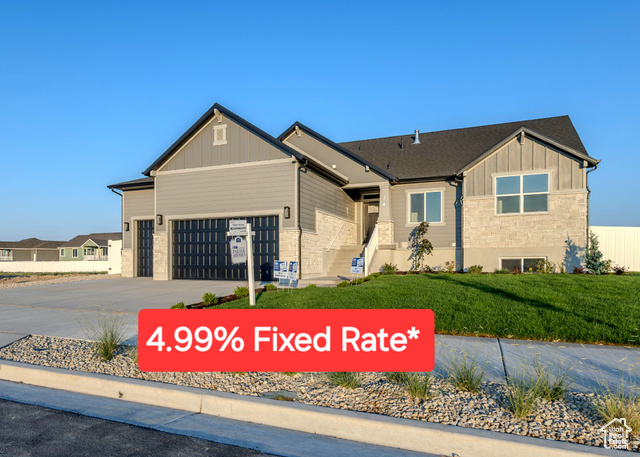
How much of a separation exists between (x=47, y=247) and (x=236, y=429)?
262 feet

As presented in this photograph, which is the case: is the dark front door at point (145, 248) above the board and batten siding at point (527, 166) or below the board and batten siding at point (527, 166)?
below

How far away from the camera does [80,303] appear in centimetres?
1246

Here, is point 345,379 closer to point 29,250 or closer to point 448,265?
point 448,265

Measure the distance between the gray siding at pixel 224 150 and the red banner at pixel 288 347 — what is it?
35.5ft

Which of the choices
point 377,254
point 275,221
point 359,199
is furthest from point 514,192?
point 275,221


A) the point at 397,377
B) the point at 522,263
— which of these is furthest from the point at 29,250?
the point at 397,377

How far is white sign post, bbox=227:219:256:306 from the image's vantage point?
9734 mm

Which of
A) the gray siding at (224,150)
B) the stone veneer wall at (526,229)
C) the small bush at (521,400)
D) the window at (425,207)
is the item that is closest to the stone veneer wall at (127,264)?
the gray siding at (224,150)

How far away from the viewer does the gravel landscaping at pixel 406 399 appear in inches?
160

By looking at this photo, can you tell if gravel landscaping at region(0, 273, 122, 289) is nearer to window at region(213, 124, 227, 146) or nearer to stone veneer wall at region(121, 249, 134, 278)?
stone veneer wall at region(121, 249, 134, 278)

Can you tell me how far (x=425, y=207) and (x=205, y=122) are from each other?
397 inches

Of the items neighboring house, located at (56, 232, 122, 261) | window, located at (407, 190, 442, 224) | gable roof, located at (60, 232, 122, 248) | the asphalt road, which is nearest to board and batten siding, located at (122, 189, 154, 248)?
window, located at (407, 190, 442, 224)

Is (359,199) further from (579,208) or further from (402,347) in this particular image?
(402,347)

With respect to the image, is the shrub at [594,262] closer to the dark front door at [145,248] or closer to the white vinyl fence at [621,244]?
the white vinyl fence at [621,244]
